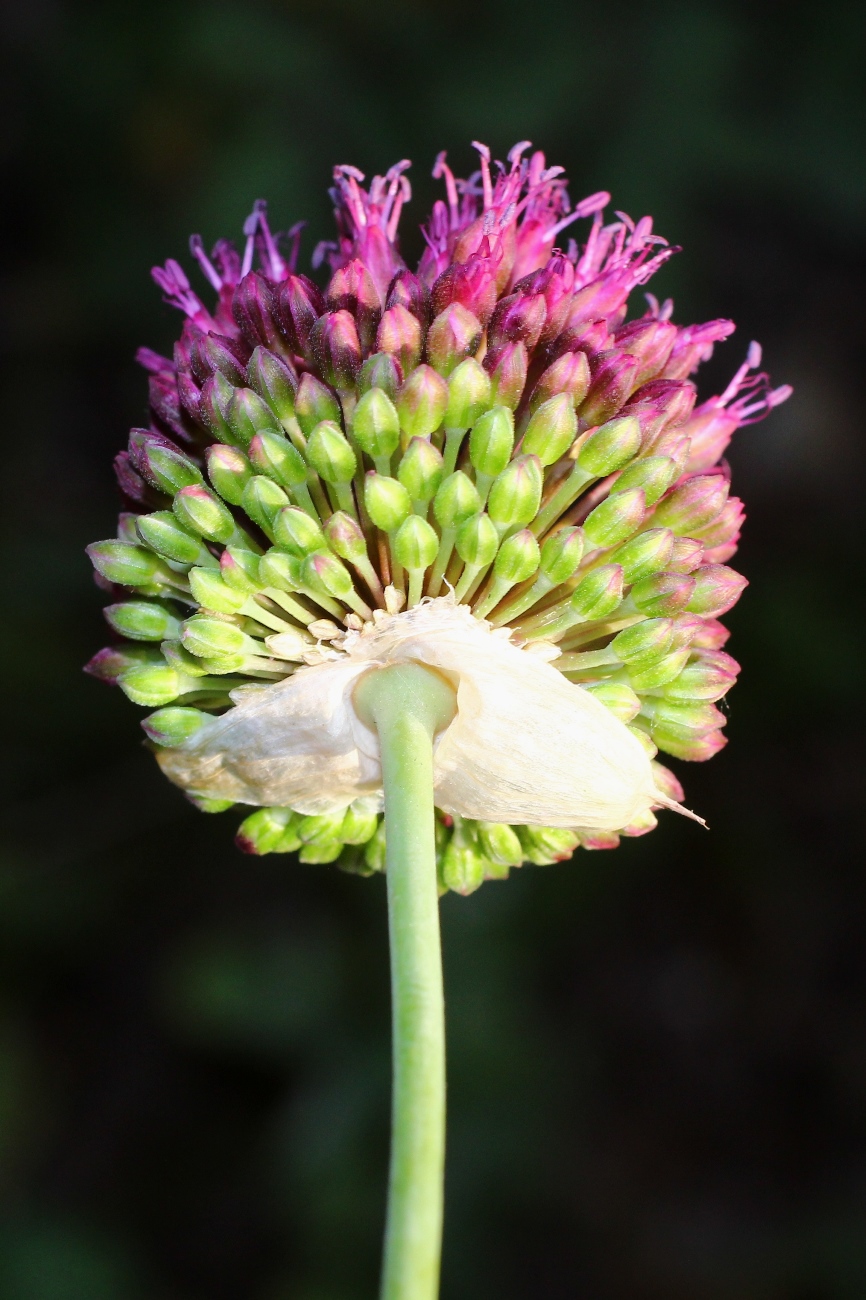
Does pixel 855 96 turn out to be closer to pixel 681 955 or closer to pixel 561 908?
pixel 561 908

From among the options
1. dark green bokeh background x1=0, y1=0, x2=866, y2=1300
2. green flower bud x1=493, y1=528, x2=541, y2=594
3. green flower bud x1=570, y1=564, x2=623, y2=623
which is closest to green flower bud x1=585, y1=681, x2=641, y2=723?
green flower bud x1=570, y1=564, x2=623, y2=623

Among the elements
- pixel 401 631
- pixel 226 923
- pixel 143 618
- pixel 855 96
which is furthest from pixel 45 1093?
pixel 855 96

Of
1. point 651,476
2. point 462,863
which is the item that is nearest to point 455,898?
point 462,863

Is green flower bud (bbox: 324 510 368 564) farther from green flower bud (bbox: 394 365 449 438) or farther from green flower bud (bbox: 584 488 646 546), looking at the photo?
green flower bud (bbox: 584 488 646 546)

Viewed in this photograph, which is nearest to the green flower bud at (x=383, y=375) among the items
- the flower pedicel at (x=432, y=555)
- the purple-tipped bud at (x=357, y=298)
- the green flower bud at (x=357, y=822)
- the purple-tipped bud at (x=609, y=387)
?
the flower pedicel at (x=432, y=555)

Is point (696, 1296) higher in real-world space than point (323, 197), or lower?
lower

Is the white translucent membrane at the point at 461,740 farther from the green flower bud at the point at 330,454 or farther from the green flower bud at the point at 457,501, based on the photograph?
the green flower bud at the point at 330,454
